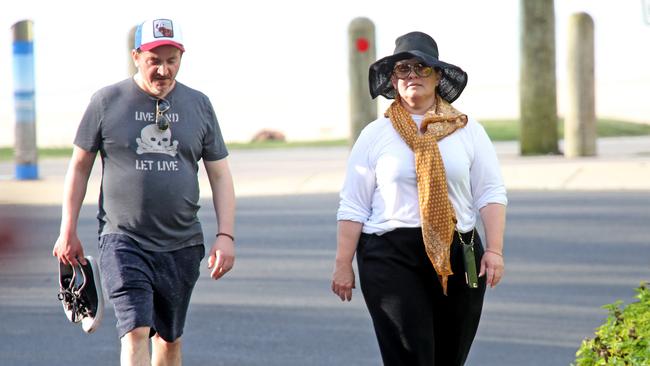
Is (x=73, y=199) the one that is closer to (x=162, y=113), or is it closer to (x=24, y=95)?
(x=162, y=113)

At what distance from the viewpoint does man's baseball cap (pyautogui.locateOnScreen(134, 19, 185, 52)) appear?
6066 millimetres

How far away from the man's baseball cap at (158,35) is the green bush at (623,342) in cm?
204

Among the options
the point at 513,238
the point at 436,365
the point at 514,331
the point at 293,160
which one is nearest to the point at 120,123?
the point at 436,365

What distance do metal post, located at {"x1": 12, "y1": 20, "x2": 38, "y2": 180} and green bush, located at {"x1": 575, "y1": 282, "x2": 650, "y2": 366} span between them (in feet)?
44.9

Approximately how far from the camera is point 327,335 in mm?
9312

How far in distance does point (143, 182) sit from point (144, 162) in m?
0.08

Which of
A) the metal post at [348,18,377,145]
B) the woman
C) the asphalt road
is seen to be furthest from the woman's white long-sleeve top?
the metal post at [348,18,377,145]

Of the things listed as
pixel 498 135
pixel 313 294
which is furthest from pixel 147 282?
pixel 498 135

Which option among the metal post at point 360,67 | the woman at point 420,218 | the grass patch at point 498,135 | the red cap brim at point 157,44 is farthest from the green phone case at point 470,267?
the grass patch at point 498,135

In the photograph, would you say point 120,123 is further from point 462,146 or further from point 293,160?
point 293,160

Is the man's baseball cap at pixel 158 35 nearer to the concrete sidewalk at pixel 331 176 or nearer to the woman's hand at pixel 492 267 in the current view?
the woman's hand at pixel 492 267

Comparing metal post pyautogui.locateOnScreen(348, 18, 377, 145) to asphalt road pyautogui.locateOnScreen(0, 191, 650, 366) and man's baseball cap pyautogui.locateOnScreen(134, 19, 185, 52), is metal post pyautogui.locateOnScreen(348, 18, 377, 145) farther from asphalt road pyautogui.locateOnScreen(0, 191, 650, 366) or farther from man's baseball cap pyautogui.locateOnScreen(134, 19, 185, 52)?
man's baseball cap pyautogui.locateOnScreen(134, 19, 185, 52)

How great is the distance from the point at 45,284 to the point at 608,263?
4.34 m

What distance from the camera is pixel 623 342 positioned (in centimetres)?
511
